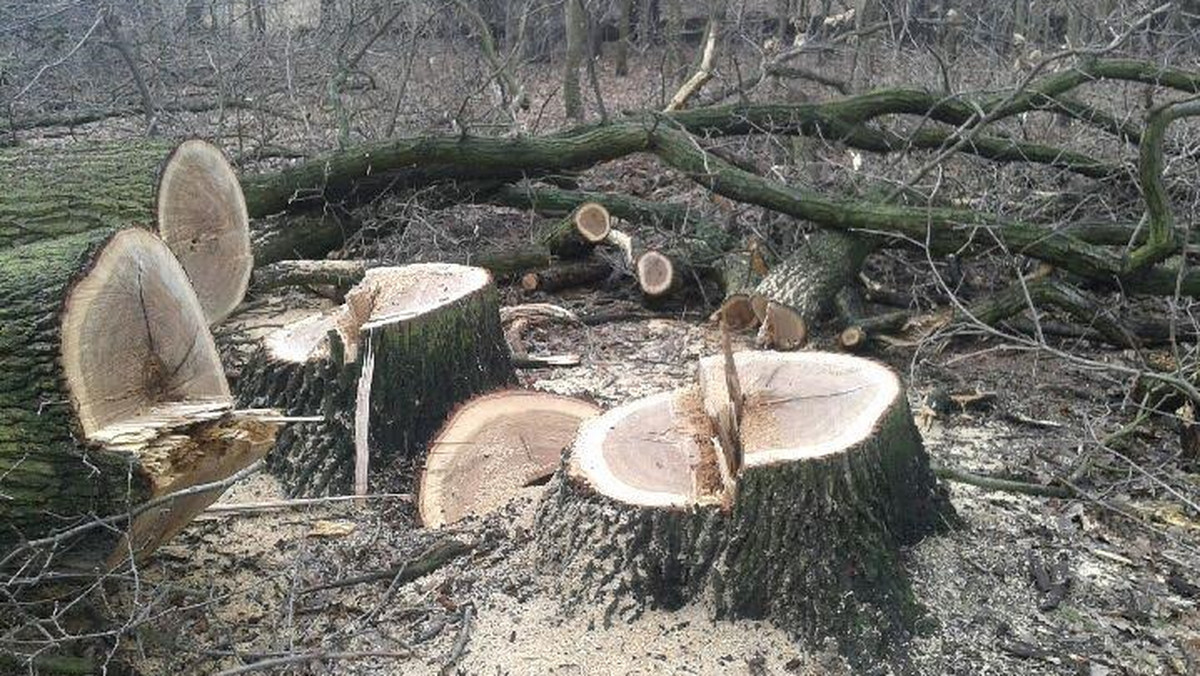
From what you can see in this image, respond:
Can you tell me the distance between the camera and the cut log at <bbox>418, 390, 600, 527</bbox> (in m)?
3.29

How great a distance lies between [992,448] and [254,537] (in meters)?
2.66

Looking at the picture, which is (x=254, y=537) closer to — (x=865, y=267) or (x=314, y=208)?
(x=314, y=208)

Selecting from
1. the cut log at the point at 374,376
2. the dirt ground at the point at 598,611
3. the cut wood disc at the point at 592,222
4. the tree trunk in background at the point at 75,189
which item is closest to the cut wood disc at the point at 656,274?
the cut wood disc at the point at 592,222

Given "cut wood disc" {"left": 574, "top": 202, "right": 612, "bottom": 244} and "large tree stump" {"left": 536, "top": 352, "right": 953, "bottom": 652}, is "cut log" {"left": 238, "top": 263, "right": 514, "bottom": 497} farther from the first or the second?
"cut wood disc" {"left": 574, "top": 202, "right": 612, "bottom": 244}

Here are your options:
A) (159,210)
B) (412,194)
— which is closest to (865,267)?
(412,194)

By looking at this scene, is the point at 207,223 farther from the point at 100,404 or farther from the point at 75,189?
the point at 100,404

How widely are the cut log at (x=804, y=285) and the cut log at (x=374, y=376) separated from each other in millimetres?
1789

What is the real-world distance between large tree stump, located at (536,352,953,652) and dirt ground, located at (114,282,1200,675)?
7cm

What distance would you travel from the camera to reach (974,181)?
634 cm

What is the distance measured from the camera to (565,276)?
20.4ft

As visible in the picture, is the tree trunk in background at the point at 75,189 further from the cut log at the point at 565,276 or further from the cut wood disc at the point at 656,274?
the cut wood disc at the point at 656,274

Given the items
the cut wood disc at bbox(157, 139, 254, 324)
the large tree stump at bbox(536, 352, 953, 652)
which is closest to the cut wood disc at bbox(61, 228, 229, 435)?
the large tree stump at bbox(536, 352, 953, 652)

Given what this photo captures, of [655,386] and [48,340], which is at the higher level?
[48,340]

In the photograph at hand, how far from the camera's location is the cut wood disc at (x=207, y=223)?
446cm
